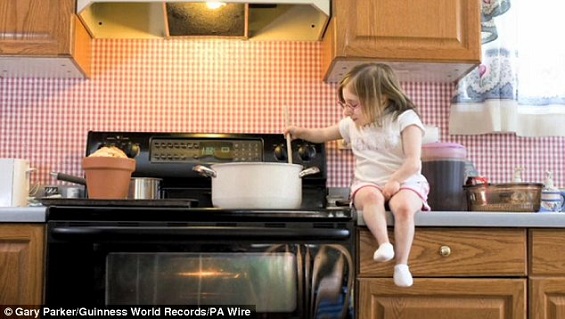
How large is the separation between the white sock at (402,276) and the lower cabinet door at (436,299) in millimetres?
52

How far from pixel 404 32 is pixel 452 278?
0.79 m

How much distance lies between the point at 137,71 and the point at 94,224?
0.84 meters

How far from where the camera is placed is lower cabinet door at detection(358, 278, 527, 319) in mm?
1611

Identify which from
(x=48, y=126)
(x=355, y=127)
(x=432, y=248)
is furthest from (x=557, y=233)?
(x=48, y=126)

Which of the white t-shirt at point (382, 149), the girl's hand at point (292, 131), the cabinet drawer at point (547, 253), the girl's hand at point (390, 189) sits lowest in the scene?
the cabinet drawer at point (547, 253)

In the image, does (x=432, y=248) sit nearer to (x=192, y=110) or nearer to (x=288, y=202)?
(x=288, y=202)

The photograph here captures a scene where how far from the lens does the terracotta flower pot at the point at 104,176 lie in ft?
6.15

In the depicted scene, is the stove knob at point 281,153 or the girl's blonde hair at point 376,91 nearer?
the girl's blonde hair at point 376,91

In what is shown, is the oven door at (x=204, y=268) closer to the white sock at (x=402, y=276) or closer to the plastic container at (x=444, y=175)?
the white sock at (x=402, y=276)

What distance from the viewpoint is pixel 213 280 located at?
63.4 inches

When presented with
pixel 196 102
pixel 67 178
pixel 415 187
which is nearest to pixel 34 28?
pixel 67 178

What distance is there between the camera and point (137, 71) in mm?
2285

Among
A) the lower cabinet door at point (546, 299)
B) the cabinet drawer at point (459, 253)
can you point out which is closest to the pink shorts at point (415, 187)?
the cabinet drawer at point (459, 253)

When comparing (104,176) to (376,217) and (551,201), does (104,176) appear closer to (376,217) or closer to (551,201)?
(376,217)
